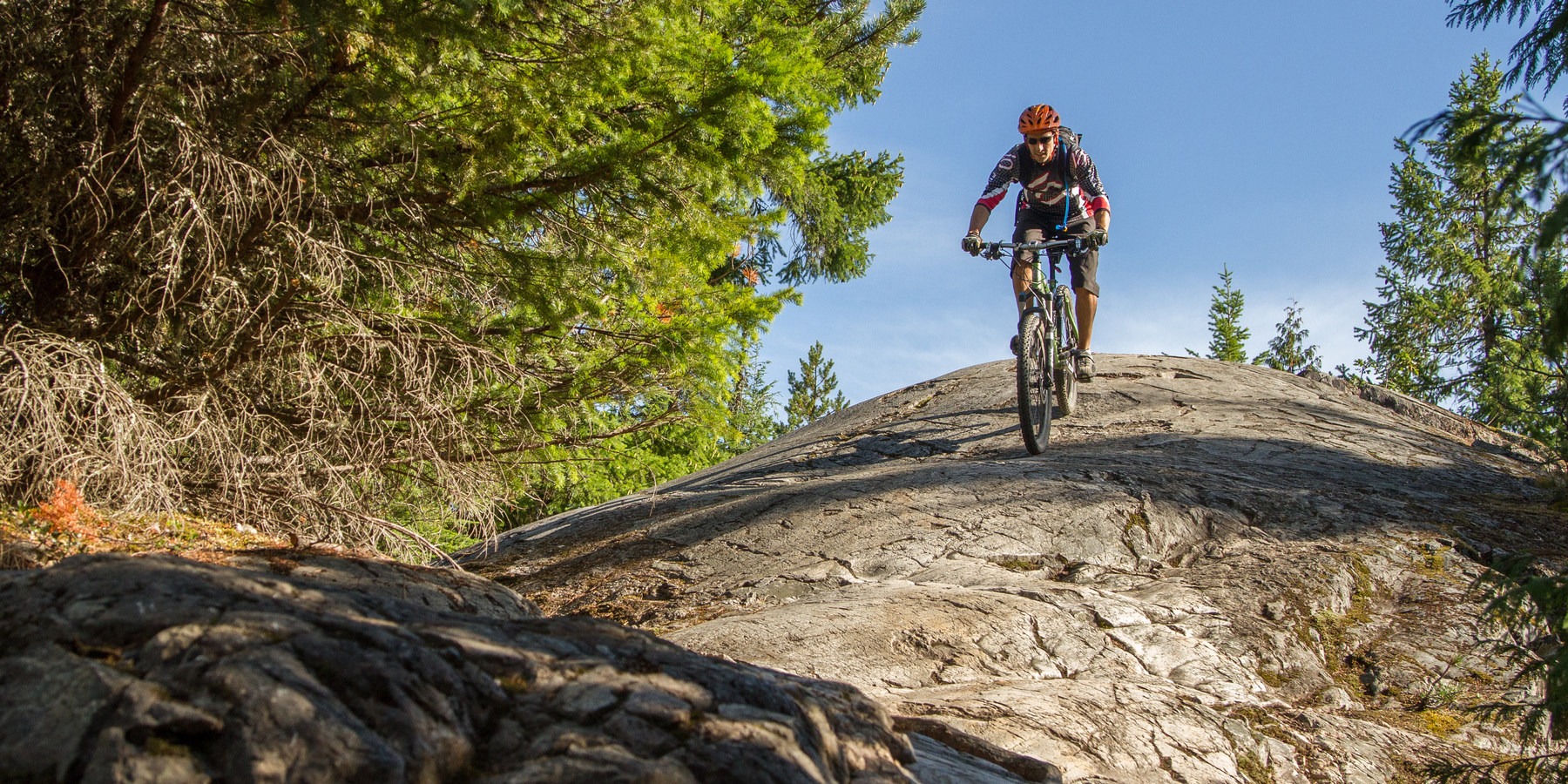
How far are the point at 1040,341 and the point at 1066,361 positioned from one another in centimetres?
72

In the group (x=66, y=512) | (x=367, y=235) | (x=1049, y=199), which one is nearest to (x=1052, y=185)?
(x=1049, y=199)

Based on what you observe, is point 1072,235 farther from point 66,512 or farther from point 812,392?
point 812,392

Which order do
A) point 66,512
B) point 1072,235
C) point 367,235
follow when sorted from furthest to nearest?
point 1072,235 < point 367,235 < point 66,512

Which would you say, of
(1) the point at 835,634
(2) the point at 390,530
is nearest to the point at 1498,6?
(1) the point at 835,634

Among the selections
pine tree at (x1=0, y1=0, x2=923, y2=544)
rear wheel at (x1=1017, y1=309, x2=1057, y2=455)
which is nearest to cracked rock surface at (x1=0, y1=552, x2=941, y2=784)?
pine tree at (x1=0, y1=0, x2=923, y2=544)

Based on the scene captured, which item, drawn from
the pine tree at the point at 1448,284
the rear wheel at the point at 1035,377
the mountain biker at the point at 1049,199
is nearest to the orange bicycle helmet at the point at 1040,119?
the mountain biker at the point at 1049,199

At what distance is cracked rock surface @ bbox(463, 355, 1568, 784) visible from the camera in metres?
3.50

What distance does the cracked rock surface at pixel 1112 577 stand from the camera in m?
3.50

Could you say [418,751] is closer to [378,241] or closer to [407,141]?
[407,141]

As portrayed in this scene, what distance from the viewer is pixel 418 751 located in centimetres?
180

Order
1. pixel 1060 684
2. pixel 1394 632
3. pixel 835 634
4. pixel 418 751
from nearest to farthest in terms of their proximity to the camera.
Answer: pixel 418 751 → pixel 1060 684 → pixel 835 634 → pixel 1394 632

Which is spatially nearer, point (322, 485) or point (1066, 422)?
point (322, 485)

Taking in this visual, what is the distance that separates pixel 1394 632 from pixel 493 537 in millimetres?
4725

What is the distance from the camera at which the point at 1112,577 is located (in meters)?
5.04
